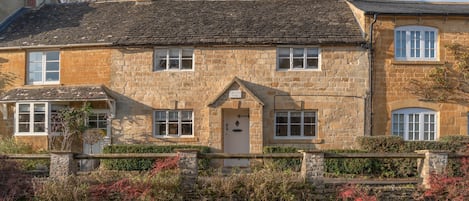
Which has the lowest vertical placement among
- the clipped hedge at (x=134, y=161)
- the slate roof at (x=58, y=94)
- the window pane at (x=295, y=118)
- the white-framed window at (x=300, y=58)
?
the clipped hedge at (x=134, y=161)

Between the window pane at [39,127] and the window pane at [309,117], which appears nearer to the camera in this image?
the window pane at [309,117]

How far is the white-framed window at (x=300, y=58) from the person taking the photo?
73.8ft

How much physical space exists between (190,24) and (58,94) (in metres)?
6.09

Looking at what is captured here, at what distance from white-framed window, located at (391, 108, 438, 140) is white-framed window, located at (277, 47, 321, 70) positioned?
3.72 meters

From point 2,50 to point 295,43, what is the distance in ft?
40.5

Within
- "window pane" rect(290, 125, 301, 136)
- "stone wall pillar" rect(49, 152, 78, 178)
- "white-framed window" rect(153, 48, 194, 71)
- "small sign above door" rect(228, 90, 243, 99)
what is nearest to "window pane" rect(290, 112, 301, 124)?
"window pane" rect(290, 125, 301, 136)

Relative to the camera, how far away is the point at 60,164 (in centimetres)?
1551

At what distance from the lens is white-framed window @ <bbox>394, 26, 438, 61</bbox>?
22.3 metres

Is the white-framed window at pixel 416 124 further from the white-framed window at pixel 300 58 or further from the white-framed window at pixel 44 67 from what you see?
the white-framed window at pixel 44 67

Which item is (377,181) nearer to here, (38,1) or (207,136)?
(207,136)

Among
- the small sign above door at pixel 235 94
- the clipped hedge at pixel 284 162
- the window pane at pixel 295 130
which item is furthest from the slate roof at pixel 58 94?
the window pane at pixel 295 130

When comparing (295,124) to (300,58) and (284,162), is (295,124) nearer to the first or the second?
(300,58)

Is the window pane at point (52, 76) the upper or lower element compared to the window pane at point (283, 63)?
lower

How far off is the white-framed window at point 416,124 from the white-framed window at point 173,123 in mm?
8066
